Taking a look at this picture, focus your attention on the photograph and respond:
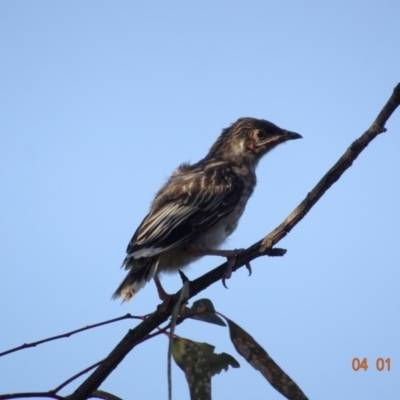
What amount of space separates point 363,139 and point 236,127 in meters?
4.50

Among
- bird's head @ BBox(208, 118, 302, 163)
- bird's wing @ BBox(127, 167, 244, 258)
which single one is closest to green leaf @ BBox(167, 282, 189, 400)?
bird's wing @ BBox(127, 167, 244, 258)

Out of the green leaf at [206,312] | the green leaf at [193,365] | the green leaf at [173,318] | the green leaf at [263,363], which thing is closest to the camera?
the green leaf at [173,318]

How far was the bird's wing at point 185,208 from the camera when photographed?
5.25 meters

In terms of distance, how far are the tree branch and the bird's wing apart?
147 cm

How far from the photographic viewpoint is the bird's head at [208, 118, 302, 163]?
720cm

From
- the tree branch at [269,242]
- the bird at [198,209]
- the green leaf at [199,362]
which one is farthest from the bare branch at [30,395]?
the bird at [198,209]

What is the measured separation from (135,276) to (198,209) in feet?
2.80

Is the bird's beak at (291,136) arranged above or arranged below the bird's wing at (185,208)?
above

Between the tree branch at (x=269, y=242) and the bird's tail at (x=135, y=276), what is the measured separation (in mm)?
1383

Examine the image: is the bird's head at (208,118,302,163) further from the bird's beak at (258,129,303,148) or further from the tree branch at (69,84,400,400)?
the tree branch at (69,84,400,400)

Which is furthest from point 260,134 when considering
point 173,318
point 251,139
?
point 173,318

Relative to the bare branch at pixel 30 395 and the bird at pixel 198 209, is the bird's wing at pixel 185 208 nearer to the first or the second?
the bird at pixel 198 209

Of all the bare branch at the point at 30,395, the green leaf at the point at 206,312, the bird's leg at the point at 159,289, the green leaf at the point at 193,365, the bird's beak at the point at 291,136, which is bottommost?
the bare branch at the point at 30,395

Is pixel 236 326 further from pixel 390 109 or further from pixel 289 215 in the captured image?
pixel 390 109
